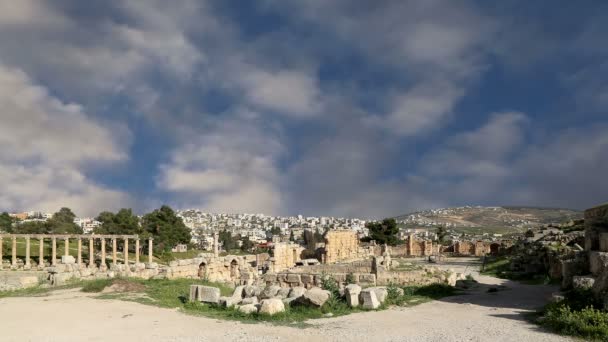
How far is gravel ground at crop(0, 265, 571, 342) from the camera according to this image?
10594 mm

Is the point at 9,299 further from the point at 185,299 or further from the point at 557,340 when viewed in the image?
the point at 557,340

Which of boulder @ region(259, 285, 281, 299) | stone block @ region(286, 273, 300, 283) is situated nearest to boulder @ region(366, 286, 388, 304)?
boulder @ region(259, 285, 281, 299)

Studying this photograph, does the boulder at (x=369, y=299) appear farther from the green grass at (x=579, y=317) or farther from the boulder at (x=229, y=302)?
the green grass at (x=579, y=317)

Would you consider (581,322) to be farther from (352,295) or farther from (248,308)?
(248,308)

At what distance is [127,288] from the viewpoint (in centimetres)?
1947

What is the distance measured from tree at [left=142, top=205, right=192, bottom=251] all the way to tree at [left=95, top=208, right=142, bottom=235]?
1688mm

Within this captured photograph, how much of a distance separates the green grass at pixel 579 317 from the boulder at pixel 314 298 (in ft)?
19.4

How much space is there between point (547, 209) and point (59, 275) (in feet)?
630

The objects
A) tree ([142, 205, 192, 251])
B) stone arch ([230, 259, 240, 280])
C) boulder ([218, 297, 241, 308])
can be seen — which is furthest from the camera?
tree ([142, 205, 192, 251])

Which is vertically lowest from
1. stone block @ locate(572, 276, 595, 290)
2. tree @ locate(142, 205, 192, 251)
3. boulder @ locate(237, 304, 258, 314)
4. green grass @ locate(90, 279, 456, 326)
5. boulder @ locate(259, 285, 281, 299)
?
green grass @ locate(90, 279, 456, 326)

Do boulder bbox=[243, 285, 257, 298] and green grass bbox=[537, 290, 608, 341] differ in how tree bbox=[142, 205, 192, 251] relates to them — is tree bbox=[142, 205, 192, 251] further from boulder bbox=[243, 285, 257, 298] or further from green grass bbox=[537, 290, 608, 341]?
green grass bbox=[537, 290, 608, 341]

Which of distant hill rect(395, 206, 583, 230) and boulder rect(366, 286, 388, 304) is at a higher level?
distant hill rect(395, 206, 583, 230)

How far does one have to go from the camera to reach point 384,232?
77562 millimetres

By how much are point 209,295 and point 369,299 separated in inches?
213
